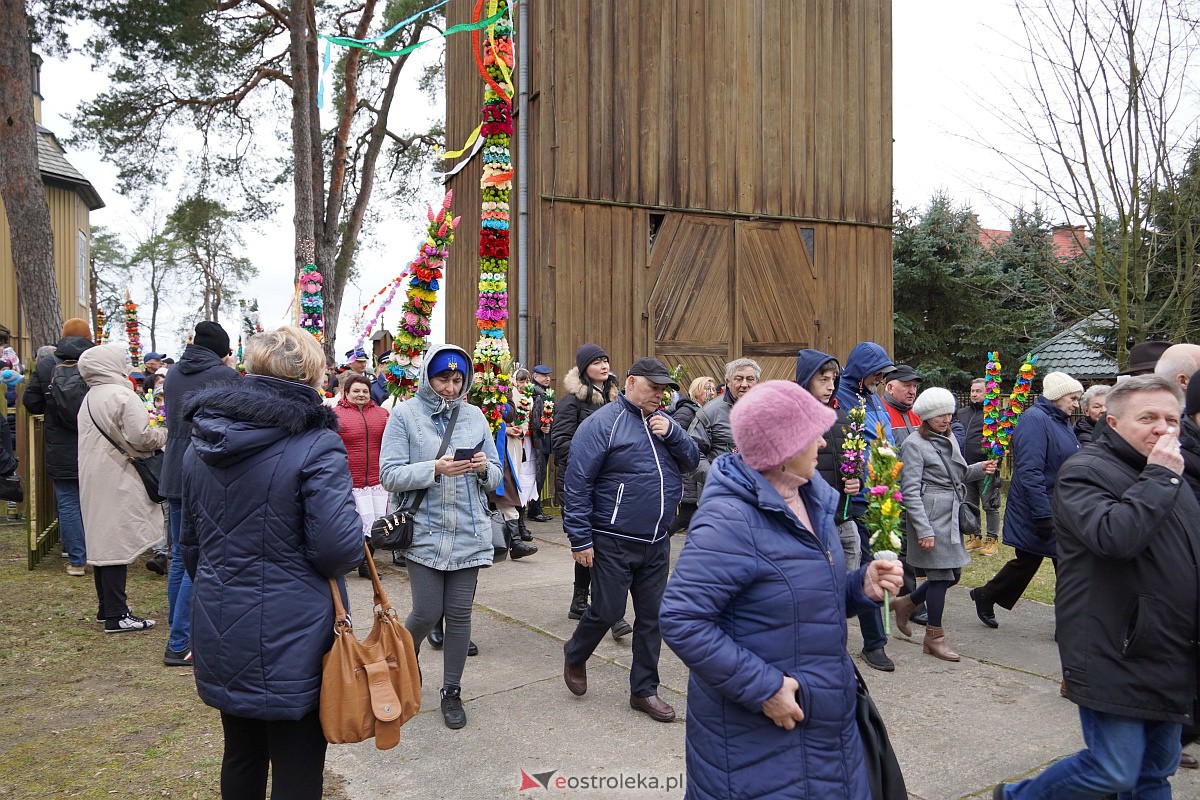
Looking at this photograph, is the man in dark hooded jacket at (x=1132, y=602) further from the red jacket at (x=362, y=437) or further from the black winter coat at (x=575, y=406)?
the red jacket at (x=362, y=437)

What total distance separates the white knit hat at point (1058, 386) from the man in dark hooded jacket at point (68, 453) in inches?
310

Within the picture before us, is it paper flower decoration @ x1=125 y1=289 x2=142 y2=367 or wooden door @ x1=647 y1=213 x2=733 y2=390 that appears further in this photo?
paper flower decoration @ x1=125 y1=289 x2=142 y2=367

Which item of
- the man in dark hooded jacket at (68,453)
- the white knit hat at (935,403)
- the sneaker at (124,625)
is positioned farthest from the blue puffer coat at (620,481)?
the man in dark hooded jacket at (68,453)

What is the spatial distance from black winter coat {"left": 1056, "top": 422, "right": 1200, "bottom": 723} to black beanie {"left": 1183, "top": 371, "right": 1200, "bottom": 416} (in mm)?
717

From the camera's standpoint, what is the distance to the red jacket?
812cm

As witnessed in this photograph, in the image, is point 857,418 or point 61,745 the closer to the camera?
point 61,745

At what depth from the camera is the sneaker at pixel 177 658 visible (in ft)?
19.6

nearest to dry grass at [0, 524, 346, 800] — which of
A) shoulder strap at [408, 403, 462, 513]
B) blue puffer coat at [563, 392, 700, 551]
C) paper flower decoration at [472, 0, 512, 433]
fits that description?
shoulder strap at [408, 403, 462, 513]

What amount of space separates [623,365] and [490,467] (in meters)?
9.54

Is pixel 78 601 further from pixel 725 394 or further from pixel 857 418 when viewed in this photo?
pixel 857 418

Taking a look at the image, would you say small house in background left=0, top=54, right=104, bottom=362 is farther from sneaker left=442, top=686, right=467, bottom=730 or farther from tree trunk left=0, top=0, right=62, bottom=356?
sneaker left=442, top=686, right=467, bottom=730

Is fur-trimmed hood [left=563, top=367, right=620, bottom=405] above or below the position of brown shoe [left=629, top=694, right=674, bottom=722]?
above

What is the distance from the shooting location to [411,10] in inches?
816

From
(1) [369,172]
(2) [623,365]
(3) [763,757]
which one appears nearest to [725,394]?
(3) [763,757]
